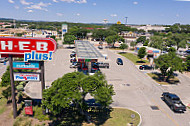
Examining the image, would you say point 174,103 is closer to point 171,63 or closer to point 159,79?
point 171,63

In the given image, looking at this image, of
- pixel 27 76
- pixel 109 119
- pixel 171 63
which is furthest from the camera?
pixel 171 63

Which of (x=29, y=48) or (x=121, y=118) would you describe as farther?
(x=121, y=118)

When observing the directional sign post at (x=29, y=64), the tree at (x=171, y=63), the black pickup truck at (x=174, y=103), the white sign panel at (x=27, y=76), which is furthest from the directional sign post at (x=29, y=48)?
the tree at (x=171, y=63)

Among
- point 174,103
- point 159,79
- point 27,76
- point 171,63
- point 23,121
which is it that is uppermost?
point 171,63

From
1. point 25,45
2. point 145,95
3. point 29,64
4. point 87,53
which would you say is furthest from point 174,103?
point 87,53

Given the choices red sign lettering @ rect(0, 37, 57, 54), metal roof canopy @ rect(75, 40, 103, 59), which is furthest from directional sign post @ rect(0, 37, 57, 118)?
metal roof canopy @ rect(75, 40, 103, 59)

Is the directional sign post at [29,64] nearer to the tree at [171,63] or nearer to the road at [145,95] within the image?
the road at [145,95]
